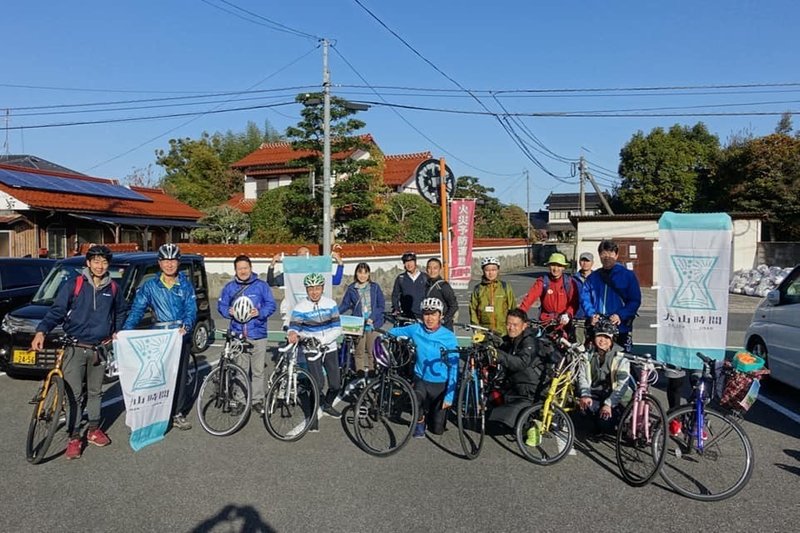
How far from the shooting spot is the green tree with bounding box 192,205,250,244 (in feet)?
80.9

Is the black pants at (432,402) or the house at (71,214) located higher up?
the house at (71,214)

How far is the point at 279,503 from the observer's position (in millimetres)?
4164

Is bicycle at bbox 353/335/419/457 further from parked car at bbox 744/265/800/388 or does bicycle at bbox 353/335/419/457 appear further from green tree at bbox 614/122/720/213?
green tree at bbox 614/122/720/213

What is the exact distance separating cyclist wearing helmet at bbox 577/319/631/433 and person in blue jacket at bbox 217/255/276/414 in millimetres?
3230

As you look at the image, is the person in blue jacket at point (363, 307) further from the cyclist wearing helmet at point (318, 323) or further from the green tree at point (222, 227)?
the green tree at point (222, 227)

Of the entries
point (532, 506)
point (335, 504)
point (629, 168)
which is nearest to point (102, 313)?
point (335, 504)

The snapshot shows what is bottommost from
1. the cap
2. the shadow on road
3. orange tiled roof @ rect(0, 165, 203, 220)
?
the shadow on road

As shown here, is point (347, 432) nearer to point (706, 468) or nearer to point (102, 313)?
point (102, 313)

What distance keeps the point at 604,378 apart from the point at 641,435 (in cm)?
64

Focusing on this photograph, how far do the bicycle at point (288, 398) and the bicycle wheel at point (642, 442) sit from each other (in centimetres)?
283

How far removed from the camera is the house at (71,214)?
2061 centimetres

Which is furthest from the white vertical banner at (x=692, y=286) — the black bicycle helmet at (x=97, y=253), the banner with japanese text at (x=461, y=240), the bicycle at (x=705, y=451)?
the black bicycle helmet at (x=97, y=253)

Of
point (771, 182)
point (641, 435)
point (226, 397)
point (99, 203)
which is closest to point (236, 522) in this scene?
point (226, 397)

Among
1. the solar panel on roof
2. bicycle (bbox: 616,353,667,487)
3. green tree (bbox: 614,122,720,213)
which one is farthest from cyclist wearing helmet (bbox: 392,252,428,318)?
green tree (bbox: 614,122,720,213)
